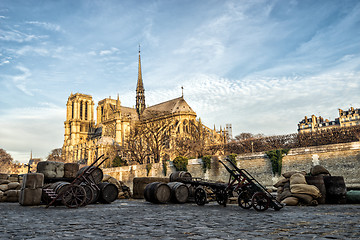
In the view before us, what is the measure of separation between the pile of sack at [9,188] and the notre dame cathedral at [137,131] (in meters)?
24.0

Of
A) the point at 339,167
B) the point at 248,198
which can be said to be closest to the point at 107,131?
the point at 339,167

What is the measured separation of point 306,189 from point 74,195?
28.1ft

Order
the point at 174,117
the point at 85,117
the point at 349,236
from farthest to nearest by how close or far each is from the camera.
Answer: 1. the point at 85,117
2. the point at 174,117
3. the point at 349,236

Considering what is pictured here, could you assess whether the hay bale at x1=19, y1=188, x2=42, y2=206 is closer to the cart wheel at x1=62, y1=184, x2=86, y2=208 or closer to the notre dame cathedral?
the cart wheel at x1=62, y1=184, x2=86, y2=208

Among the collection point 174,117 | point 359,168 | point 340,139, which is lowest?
point 359,168

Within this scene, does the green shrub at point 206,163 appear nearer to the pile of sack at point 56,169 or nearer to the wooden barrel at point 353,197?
the pile of sack at point 56,169

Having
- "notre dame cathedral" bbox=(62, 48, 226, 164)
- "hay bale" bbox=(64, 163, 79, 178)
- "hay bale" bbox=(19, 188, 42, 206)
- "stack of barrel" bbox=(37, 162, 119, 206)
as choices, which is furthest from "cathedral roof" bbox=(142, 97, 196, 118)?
"hay bale" bbox=(19, 188, 42, 206)

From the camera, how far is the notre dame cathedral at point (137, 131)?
1777 inches

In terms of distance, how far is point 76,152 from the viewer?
97375 mm

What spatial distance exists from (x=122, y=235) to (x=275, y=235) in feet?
8.17

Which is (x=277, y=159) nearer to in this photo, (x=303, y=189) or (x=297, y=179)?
(x=297, y=179)

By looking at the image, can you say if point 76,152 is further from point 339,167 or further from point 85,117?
point 339,167

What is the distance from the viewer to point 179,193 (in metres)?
13.1

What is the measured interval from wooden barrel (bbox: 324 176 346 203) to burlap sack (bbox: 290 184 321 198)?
1.05 metres
